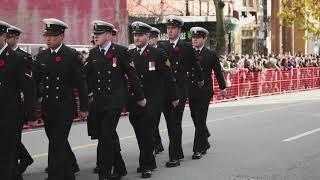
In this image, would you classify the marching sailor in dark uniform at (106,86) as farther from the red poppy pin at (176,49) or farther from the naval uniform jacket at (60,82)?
the red poppy pin at (176,49)

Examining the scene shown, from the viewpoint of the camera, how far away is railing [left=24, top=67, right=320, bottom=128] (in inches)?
927

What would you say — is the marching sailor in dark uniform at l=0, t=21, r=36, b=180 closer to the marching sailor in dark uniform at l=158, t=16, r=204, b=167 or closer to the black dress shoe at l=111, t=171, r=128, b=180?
the black dress shoe at l=111, t=171, r=128, b=180

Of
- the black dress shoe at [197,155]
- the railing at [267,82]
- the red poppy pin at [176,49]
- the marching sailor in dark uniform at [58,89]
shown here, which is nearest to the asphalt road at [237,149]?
the black dress shoe at [197,155]

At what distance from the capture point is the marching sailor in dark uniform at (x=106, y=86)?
770 cm

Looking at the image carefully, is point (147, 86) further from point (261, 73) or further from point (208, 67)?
point (261, 73)

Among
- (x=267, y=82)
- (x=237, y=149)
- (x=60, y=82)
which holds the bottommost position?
(x=237, y=149)

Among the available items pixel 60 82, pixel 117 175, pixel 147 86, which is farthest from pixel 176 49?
pixel 60 82

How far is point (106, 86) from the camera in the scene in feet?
25.6

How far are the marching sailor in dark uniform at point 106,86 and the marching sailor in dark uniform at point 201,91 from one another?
196cm

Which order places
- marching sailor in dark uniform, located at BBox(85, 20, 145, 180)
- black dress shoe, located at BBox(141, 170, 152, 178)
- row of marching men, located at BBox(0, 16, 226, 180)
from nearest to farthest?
1. row of marching men, located at BBox(0, 16, 226, 180)
2. marching sailor in dark uniform, located at BBox(85, 20, 145, 180)
3. black dress shoe, located at BBox(141, 170, 152, 178)

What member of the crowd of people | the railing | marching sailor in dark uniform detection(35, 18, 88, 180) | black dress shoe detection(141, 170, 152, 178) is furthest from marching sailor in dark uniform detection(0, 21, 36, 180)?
the crowd of people

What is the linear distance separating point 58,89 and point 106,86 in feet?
2.45

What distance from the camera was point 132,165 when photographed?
9.26 metres

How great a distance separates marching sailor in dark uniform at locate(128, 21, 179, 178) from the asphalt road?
39 centimetres
